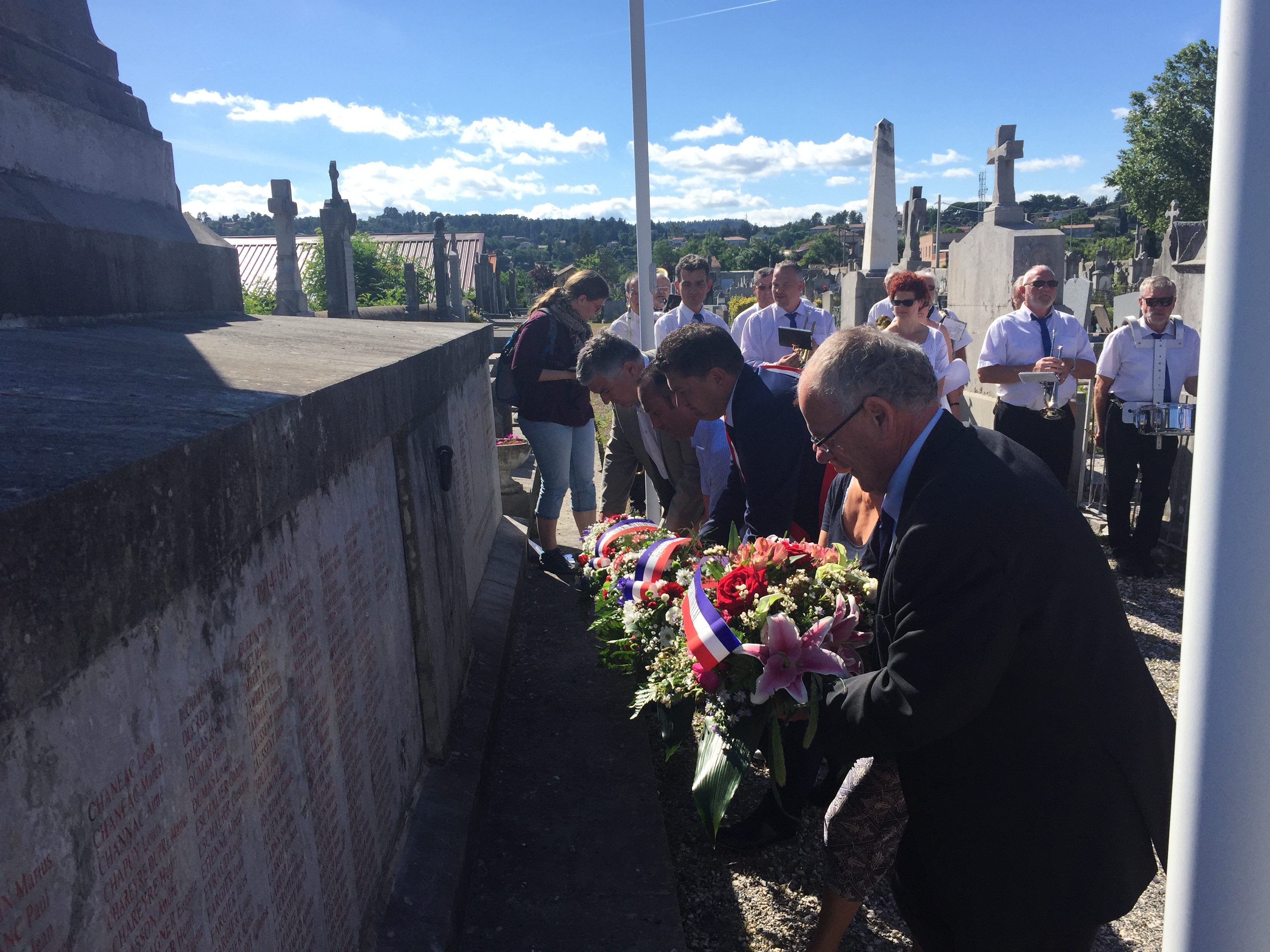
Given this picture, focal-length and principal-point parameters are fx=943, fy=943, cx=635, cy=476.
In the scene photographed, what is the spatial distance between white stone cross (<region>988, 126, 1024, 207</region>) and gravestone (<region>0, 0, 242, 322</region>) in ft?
30.3

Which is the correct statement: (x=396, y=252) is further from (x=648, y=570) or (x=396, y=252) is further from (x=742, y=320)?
(x=648, y=570)

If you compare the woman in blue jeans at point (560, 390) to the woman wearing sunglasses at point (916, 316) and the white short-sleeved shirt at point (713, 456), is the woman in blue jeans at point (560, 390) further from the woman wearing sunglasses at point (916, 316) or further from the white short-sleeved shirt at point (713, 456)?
the white short-sleeved shirt at point (713, 456)

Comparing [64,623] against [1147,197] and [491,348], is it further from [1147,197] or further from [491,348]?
[1147,197]

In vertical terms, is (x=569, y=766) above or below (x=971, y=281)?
below

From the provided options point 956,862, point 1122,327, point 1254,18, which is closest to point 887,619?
point 956,862

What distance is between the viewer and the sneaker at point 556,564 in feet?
20.9

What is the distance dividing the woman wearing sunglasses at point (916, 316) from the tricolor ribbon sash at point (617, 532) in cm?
301

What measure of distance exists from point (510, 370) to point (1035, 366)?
357cm

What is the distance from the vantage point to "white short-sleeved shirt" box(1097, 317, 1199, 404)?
6.18 metres

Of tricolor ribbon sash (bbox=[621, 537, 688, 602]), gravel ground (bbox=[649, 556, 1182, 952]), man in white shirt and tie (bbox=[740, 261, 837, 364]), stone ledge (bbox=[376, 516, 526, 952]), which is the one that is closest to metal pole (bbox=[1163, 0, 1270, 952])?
gravel ground (bbox=[649, 556, 1182, 952])

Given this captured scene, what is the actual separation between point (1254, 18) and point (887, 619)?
1.26m

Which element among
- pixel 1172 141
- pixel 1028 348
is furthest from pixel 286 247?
pixel 1172 141

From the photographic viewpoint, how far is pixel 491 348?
23.1 feet

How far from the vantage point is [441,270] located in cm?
2756
